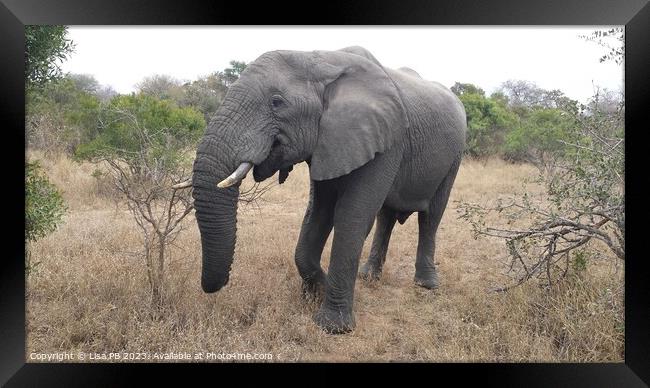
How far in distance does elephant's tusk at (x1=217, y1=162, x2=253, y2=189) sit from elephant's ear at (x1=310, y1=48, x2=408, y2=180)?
679 mm

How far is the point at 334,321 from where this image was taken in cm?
481

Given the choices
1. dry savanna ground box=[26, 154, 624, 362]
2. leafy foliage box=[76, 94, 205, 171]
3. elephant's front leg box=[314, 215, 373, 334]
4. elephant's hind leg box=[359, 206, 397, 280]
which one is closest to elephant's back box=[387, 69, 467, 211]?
elephant's hind leg box=[359, 206, 397, 280]

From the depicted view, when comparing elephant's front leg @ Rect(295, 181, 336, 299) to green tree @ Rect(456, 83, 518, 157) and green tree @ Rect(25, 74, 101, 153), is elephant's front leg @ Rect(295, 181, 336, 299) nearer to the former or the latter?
green tree @ Rect(25, 74, 101, 153)

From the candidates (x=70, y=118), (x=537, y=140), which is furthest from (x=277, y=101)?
(x=537, y=140)

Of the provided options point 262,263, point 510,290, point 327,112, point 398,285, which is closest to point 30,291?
point 262,263

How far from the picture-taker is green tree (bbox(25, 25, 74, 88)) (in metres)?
4.68

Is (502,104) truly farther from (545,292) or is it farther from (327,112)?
(327,112)

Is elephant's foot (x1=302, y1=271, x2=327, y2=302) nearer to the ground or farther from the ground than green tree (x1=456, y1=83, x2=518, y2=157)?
nearer to the ground

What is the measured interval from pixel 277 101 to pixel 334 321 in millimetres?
1983

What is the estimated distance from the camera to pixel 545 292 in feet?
17.1

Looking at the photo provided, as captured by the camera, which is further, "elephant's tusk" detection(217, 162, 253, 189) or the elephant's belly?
the elephant's belly

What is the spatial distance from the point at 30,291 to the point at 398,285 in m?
3.81
